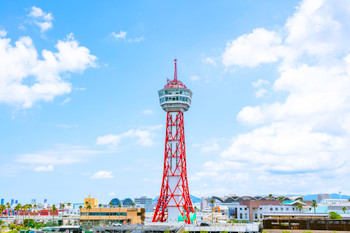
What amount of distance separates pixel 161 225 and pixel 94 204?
81.9 m

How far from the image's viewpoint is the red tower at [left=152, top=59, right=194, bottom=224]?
12162 cm

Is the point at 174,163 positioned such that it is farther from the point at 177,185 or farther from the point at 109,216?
the point at 109,216

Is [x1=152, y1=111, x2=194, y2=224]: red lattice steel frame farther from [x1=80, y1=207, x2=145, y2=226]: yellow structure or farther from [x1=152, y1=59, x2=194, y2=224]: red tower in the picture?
[x1=80, y1=207, x2=145, y2=226]: yellow structure

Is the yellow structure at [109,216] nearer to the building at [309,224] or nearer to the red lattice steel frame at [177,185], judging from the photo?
the red lattice steel frame at [177,185]

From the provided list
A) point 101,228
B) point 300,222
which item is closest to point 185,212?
point 101,228

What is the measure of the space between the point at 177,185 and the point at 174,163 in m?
7.52

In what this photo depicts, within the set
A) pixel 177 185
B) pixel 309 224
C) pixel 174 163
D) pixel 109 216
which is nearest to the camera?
pixel 309 224

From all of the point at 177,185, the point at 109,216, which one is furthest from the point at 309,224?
the point at 109,216

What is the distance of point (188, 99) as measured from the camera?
130 metres

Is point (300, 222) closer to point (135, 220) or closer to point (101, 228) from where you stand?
point (101, 228)

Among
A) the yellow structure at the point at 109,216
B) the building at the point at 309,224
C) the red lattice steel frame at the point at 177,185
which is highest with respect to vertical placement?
the red lattice steel frame at the point at 177,185

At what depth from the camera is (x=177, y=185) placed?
4779 inches

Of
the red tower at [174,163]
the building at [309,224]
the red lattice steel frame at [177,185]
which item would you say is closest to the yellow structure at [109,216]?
the red tower at [174,163]

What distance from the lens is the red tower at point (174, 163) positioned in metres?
122
